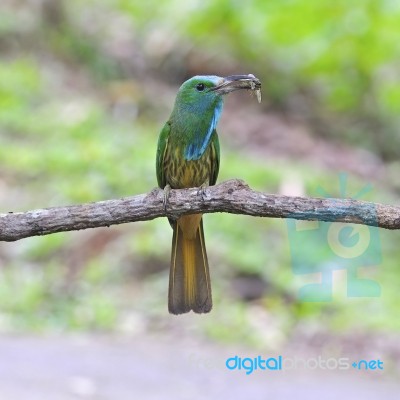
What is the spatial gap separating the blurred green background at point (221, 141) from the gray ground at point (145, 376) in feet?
1.46

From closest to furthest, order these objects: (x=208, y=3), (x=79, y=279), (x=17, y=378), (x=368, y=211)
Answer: (x=368, y=211)
(x=17, y=378)
(x=79, y=279)
(x=208, y=3)

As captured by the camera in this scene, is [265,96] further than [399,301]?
Yes

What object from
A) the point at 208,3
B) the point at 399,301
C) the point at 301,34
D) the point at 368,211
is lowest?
the point at 368,211

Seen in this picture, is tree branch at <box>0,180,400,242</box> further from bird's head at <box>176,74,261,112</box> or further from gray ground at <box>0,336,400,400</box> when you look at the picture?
gray ground at <box>0,336,400,400</box>

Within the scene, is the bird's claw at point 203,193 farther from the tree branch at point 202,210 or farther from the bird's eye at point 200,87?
the bird's eye at point 200,87

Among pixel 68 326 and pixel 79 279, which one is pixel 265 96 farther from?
pixel 68 326

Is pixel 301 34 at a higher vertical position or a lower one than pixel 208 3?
lower

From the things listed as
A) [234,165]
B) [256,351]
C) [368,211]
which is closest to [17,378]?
[256,351]

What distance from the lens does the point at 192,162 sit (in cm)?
306

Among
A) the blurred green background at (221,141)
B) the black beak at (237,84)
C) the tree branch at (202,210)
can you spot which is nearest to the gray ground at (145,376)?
the blurred green background at (221,141)

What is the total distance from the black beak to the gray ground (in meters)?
2.64

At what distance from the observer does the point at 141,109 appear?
33.3 feet

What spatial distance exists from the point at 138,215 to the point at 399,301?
15.9ft

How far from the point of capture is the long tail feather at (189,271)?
2.73 m
